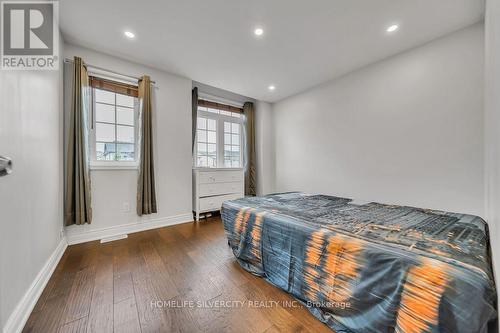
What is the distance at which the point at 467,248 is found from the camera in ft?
2.78

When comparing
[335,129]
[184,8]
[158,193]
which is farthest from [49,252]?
[335,129]

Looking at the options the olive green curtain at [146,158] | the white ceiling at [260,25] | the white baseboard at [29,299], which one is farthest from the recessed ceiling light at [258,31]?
the white baseboard at [29,299]

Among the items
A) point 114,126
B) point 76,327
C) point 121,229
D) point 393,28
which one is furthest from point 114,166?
point 393,28

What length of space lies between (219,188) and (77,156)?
1.94 meters

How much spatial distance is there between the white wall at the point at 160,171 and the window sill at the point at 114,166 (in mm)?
56

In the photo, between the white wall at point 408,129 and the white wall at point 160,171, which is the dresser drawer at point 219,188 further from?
the white wall at point 408,129

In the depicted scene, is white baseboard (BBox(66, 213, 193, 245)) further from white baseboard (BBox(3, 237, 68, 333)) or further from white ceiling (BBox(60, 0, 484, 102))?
white ceiling (BBox(60, 0, 484, 102))

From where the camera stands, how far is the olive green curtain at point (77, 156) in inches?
81.8

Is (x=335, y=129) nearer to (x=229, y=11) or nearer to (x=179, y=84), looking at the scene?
(x=229, y=11)

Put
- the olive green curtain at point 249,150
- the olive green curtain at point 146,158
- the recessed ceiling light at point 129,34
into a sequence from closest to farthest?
the recessed ceiling light at point 129,34 → the olive green curtain at point 146,158 → the olive green curtain at point 249,150

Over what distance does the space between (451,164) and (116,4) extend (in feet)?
12.4

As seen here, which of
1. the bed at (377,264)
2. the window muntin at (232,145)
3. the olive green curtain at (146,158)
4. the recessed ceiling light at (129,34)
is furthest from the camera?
the window muntin at (232,145)

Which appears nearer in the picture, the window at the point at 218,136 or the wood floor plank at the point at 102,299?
the wood floor plank at the point at 102,299

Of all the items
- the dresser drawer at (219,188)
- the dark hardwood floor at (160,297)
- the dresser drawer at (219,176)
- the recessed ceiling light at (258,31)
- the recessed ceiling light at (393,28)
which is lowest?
the dark hardwood floor at (160,297)
